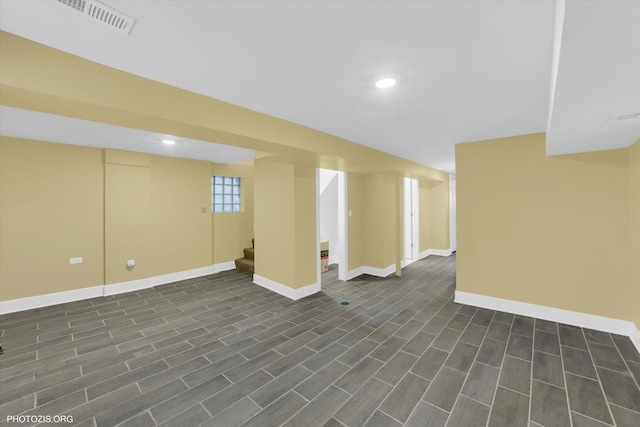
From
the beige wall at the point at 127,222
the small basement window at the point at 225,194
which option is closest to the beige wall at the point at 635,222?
the small basement window at the point at 225,194

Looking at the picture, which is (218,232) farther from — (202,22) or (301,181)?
(202,22)

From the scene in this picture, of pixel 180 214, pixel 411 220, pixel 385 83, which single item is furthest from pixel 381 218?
pixel 180 214

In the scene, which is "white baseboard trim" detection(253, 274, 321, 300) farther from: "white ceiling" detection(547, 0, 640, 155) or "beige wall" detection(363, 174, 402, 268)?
"white ceiling" detection(547, 0, 640, 155)

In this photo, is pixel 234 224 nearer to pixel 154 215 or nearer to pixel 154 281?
pixel 154 215

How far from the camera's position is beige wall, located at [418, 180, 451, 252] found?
754 centimetres

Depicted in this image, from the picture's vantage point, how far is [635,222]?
272 cm

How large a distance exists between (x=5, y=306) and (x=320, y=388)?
4.85 metres

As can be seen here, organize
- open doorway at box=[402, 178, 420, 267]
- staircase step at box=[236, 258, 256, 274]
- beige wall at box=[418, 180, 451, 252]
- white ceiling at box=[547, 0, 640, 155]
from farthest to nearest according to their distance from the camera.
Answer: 1. beige wall at box=[418, 180, 451, 252]
2. open doorway at box=[402, 178, 420, 267]
3. staircase step at box=[236, 258, 256, 274]
4. white ceiling at box=[547, 0, 640, 155]

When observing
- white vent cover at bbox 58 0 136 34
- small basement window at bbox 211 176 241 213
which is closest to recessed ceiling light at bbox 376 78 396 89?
white vent cover at bbox 58 0 136 34

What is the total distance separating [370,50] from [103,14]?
146 centimetres

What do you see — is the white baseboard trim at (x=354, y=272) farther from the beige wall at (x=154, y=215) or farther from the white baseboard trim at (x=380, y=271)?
the beige wall at (x=154, y=215)

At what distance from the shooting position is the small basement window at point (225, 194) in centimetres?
607

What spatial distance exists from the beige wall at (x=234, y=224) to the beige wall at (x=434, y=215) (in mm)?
4921

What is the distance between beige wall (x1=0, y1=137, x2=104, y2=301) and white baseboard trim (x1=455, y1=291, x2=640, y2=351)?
6.26 m
